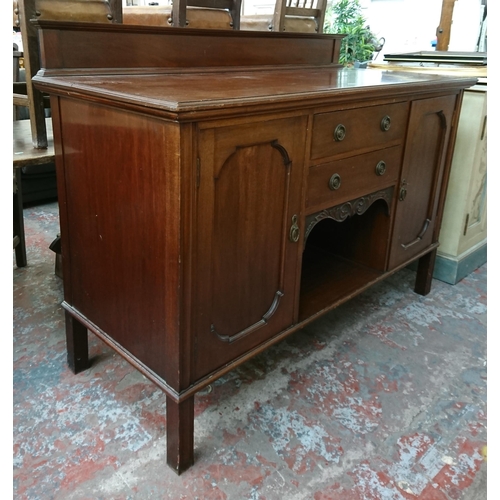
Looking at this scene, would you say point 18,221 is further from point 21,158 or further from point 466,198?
point 466,198

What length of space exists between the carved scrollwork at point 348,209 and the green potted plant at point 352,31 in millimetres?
3801

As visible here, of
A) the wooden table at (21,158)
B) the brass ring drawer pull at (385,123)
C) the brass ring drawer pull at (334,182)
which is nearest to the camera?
the brass ring drawer pull at (334,182)

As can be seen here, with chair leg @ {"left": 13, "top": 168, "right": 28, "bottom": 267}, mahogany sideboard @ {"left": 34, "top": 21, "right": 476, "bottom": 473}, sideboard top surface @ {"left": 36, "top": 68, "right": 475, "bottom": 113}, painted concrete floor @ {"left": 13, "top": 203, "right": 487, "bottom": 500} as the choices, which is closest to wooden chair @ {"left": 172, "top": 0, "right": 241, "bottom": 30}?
mahogany sideboard @ {"left": 34, "top": 21, "right": 476, "bottom": 473}

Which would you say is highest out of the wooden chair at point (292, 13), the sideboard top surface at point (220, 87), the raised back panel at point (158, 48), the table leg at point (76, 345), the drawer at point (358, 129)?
the wooden chair at point (292, 13)

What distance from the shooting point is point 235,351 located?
4.86ft

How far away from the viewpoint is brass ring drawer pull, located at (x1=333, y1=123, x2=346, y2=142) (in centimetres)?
157

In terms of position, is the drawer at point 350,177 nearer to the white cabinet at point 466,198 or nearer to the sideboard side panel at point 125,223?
the sideboard side panel at point 125,223

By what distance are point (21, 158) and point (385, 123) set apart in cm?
134

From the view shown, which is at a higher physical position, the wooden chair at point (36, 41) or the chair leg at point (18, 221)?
the wooden chair at point (36, 41)

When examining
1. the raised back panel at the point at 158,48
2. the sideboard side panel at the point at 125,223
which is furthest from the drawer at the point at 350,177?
the raised back panel at the point at 158,48

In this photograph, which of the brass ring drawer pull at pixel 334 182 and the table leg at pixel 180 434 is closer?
the table leg at pixel 180 434

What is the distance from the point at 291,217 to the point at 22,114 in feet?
9.73

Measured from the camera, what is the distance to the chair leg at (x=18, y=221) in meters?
2.46

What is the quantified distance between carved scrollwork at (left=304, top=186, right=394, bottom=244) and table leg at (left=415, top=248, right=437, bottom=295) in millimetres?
559
